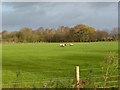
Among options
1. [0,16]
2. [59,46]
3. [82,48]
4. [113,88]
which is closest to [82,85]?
[113,88]

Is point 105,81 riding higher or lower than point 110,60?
lower

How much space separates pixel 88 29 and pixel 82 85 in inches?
651

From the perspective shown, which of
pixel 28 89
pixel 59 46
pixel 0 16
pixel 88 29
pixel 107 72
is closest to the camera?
pixel 0 16

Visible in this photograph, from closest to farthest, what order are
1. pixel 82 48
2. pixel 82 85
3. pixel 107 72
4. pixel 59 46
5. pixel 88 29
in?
pixel 82 85, pixel 107 72, pixel 88 29, pixel 82 48, pixel 59 46

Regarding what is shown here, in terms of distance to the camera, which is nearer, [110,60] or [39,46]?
[110,60]

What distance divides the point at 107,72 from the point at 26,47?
116ft

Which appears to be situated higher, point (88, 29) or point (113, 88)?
point (88, 29)

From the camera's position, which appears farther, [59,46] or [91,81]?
[59,46]

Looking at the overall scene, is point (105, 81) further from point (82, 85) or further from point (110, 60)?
point (82, 85)

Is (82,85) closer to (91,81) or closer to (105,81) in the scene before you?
(91,81)

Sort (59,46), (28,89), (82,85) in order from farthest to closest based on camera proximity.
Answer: (59,46)
(28,89)
(82,85)

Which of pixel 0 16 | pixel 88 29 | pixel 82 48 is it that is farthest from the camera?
pixel 82 48

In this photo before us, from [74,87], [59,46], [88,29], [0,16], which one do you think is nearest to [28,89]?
[74,87]

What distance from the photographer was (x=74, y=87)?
5.89 metres
